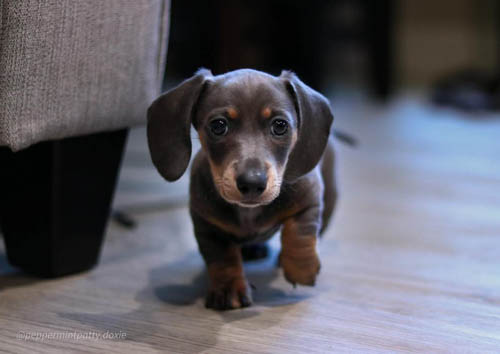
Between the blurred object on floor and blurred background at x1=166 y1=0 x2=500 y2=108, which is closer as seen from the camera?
the blurred object on floor

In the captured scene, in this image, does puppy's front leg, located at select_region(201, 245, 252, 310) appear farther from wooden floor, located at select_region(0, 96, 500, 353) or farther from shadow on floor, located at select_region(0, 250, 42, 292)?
shadow on floor, located at select_region(0, 250, 42, 292)

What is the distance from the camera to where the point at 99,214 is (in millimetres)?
1500

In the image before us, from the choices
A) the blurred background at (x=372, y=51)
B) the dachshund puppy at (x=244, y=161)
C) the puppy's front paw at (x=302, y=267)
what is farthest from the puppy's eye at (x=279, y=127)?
the blurred background at (x=372, y=51)

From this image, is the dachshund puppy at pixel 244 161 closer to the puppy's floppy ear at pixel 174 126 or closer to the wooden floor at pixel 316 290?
A: the puppy's floppy ear at pixel 174 126

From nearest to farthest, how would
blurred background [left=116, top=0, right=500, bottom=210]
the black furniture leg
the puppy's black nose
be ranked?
1. the puppy's black nose
2. the black furniture leg
3. blurred background [left=116, top=0, right=500, bottom=210]


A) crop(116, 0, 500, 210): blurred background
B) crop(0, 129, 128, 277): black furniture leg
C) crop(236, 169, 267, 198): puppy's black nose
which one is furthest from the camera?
crop(116, 0, 500, 210): blurred background

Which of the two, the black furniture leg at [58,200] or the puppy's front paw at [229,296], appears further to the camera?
the black furniture leg at [58,200]

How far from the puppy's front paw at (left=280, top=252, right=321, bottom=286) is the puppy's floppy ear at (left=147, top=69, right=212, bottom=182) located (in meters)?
0.25

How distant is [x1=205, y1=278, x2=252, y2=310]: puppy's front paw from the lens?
4.20ft

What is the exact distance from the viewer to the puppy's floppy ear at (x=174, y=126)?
4.06 feet

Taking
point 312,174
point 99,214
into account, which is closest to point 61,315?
point 99,214

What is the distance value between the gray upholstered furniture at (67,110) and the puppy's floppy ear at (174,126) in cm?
18

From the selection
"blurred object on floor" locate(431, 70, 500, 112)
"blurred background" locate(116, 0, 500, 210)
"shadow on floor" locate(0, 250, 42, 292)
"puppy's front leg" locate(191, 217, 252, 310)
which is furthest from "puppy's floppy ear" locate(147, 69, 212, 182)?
"blurred object on floor" locate(431, 70, 500, 112)

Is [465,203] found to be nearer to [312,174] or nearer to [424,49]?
[312,174]
